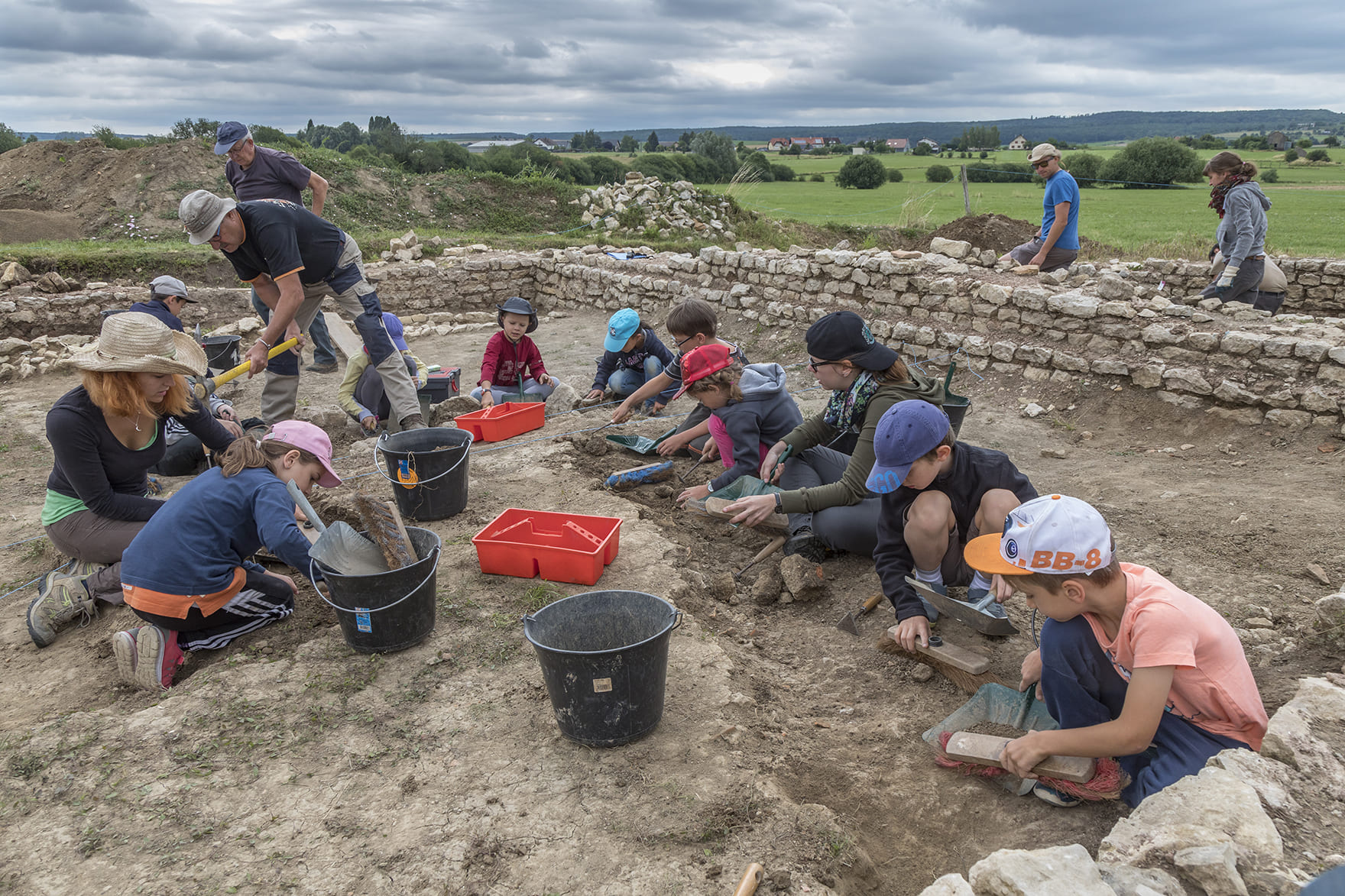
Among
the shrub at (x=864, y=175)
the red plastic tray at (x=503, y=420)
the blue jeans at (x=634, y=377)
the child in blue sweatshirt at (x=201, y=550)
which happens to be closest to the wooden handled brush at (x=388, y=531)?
the child in blue sweatshirt at (x=201, y=550)

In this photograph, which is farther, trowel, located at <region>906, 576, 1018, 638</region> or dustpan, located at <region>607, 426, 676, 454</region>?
dustpan, located at <region>607, 426, 676, 454</region>

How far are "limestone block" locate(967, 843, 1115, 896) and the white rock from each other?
7.4 inches

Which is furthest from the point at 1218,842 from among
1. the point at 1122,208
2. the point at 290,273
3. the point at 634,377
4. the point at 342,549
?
the point at 1122,208

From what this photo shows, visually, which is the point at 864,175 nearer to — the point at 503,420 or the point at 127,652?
the point at 503,420

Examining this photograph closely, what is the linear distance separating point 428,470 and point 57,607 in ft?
6.28

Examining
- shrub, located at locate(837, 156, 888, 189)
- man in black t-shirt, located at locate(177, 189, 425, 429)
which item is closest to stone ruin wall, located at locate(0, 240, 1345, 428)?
man in black t-shirt, located at locate(177, 189, 425, 429)

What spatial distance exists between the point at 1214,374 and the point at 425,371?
6.48 meters

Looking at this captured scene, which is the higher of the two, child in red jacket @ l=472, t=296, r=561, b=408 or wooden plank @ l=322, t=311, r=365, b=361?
wooden plank @ l=322, t=311, r=365, b=361

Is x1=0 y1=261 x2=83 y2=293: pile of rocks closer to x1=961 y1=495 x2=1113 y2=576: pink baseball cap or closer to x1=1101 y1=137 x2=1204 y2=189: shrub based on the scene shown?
x1=961 y1=495 x2=1113 y2=576: pink baseball cap

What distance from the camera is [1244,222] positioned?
6.68 m

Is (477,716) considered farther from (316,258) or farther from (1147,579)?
(316,258)

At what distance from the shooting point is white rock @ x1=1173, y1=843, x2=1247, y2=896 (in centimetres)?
165

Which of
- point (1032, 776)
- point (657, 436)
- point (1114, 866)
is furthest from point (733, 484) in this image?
point (1114, 866)

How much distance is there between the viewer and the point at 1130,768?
2336mm
